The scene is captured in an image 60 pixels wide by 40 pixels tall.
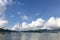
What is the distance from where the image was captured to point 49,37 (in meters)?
8.24

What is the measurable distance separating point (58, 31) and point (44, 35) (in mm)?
895

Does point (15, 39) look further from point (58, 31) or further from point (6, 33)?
point (58, 31)

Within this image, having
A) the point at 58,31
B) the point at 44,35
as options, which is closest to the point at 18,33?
the point at 44,35

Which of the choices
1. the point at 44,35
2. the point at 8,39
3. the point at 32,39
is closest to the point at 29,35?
the point at 32,39

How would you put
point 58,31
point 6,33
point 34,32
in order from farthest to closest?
point 6,33 < point 34,32 < point 58,31

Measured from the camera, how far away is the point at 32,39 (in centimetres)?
861

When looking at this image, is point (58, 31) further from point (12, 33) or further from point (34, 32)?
point (12, 33)

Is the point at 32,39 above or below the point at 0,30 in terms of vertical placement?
below

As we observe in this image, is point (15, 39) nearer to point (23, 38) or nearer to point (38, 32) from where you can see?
point (23, 38)

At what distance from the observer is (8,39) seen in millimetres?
9227

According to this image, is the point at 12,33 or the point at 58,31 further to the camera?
the point at 12,33

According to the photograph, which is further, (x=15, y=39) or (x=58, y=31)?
(x=15, y=39)

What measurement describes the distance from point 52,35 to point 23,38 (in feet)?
6.16

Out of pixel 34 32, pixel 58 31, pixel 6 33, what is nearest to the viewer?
pixel 58 31
